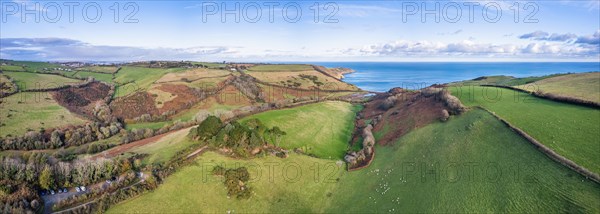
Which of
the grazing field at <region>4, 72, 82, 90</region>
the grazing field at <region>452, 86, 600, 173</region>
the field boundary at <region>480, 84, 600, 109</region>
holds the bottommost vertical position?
the grazing field at <region>452, 86, 600, 173</region>

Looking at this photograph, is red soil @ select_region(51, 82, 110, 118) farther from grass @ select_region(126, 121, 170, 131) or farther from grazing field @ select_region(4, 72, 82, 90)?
grass @ select_region(126, 121, 170, 131)

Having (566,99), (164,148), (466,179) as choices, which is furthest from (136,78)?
(566,99)

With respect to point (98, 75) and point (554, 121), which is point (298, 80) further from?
point (554, 121)

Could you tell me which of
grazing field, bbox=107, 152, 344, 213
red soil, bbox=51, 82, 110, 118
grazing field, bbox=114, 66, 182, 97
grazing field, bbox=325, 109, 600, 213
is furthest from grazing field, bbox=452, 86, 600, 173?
grazing field, bbox=114, 66, 182, 97

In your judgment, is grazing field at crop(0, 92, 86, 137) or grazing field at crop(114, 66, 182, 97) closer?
grazing field at crop(0, 92, 86, 137)

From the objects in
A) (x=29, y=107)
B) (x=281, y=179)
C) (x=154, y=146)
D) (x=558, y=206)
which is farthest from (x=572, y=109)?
(x=29, y=107)

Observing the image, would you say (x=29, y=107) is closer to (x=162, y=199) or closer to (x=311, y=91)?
(x=162, y=199)
